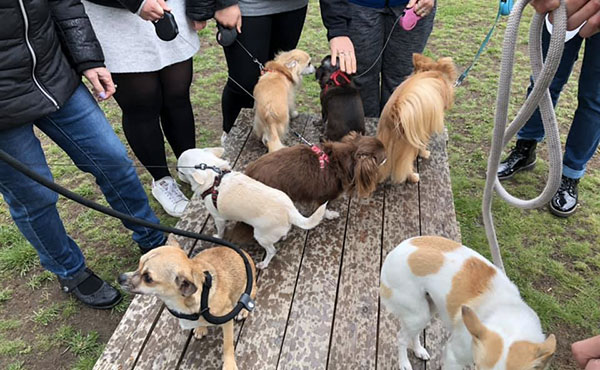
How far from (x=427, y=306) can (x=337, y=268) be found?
30.7 inches

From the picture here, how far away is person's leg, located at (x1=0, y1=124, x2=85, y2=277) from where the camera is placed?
6.45 feet

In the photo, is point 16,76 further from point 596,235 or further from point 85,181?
point 596,235

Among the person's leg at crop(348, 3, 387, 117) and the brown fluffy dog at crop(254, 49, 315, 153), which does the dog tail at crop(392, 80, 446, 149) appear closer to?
the person's leg at crop(348, 3, 387, 117)

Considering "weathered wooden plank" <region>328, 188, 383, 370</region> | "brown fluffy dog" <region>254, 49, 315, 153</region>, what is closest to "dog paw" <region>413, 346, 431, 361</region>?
"weathered wooden plank" <region>328, 188, 383, 370</region>

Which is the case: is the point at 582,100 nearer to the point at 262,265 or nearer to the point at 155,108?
the point at 262,265

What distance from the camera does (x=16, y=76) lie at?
5.86 ft

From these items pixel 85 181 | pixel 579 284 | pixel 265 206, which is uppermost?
pixel 265 206

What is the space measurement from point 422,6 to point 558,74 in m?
1.33

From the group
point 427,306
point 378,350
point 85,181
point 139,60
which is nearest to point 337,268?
point 378,350

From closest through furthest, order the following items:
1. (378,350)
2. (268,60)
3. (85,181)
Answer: (378,350) < (268,60) < (85,181)

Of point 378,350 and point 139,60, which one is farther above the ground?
point 139,60

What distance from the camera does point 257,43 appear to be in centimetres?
314

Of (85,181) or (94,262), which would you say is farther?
(85,181)

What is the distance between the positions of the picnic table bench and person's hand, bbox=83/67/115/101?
104cm
